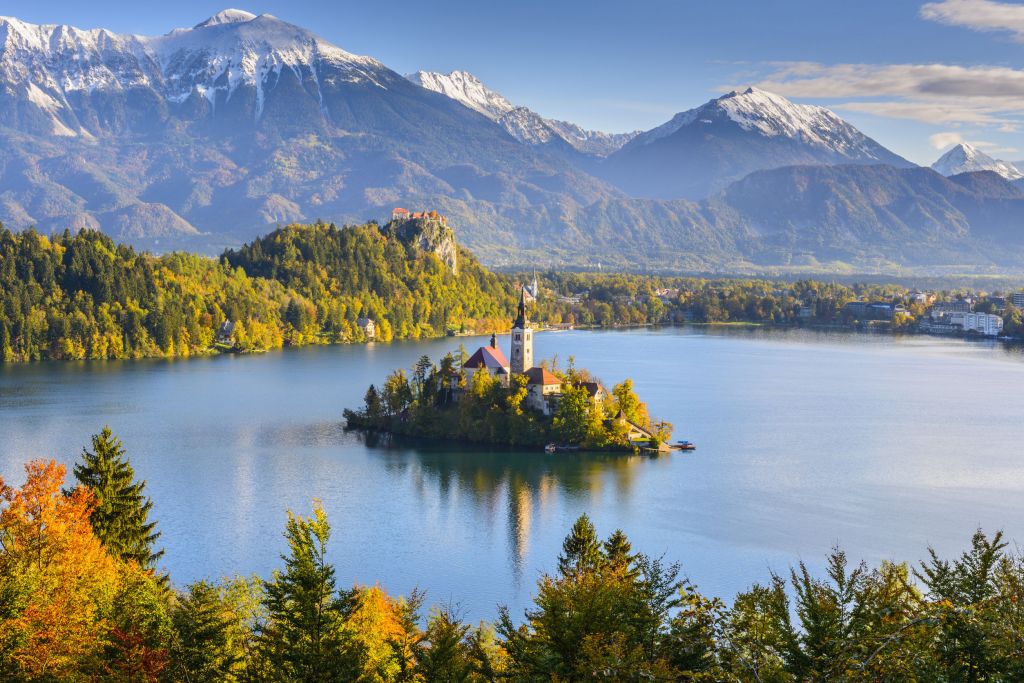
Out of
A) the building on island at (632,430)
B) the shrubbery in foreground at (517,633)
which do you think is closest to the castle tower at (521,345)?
the building on island at (632,430)

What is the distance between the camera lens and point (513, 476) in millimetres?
36781

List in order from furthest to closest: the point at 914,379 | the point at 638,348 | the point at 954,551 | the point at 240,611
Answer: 1. the point at 638,348
2. the point at 914,379
3. the point at 954,551
4. the point at 240,611

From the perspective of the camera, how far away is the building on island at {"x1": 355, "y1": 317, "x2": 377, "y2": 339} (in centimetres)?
9187

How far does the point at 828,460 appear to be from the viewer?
40219 millimetres

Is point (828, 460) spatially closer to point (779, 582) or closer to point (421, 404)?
point (421, 404)

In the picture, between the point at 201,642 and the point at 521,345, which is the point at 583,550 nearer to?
the point at 201,642

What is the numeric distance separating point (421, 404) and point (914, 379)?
33.0 meters

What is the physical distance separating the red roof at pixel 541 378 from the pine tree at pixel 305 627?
88.4 feet

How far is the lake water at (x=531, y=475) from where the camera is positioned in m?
28.0

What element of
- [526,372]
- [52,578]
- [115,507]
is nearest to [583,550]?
[52,578]

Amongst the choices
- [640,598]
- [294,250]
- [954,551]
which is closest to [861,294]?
[294,250]

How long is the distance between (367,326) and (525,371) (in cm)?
4947

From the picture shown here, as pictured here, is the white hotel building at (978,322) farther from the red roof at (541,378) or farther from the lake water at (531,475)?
the red roof at (541,378)

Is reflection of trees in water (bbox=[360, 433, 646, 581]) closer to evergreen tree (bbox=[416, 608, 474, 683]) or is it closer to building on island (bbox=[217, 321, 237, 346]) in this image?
evergreen tree (bbox=[416, 608, 474, 683])
